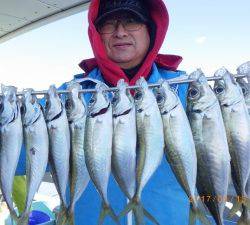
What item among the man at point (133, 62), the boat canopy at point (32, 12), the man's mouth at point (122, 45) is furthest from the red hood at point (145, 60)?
the boat canopy at point (32, 12)

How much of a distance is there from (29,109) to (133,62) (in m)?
1.33

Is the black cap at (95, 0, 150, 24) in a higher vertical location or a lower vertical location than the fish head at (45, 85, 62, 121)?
higher

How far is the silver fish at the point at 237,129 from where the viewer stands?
2023 millimetres

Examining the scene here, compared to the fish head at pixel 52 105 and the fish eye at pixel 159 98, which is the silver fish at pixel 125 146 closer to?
the fish eye at pixel 159 98

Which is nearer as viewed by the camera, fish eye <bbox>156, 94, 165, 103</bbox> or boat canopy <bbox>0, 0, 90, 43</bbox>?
fish eye <bbox>156, 94, 165, 103</bbox>

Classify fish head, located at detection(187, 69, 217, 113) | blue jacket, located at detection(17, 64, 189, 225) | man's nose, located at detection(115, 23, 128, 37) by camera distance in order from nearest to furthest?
fish head, located at detection(187, 69, 217, 113) < blue jacket, located at detection(17, 64, 189, 225) < man's nose, located at detection(115, 23, 128, 37)

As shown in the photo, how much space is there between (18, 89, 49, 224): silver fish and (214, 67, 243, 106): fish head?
963 mm

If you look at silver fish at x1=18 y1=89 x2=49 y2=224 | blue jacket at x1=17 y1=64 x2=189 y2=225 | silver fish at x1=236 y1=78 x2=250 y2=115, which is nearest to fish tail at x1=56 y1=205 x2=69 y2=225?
silver fish at x1=18 y1=89 x2=49 y2=224

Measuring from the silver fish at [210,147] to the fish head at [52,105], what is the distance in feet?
2.38

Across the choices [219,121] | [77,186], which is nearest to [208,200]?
[219,121]

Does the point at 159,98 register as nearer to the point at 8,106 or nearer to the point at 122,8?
the point at 8,106

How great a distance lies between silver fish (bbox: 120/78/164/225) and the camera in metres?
2.04

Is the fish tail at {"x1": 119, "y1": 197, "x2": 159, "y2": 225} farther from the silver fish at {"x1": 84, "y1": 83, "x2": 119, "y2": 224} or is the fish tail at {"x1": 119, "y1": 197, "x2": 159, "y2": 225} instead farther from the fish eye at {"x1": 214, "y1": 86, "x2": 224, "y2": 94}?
the fish eye at {"x1": 214, "y1": 86, "x2": 224, "y2": 94}

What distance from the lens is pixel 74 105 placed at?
2.14 meters
